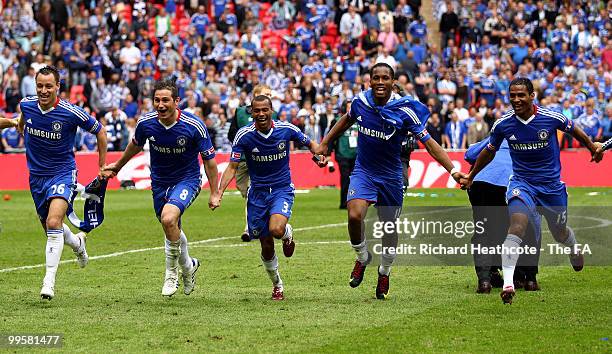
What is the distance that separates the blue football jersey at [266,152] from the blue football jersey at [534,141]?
2.16 metres

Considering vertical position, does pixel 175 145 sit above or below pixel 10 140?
above

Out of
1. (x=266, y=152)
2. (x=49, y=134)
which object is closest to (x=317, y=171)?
(x=266, y=152)

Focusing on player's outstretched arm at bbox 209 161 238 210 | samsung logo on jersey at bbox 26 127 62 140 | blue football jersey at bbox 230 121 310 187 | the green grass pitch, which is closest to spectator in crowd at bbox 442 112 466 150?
the green grass pitch

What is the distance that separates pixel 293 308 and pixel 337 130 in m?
2.13

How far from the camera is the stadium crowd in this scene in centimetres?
3372

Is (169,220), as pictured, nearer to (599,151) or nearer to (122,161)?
(122,161)

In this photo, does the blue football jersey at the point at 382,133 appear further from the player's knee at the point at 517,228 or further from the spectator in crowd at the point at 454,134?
the spectator in crowd at the point at 454,134

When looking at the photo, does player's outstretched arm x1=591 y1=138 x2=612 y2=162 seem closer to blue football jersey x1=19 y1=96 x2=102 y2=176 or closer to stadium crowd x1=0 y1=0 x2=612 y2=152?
blue football jersey x1=19 y1=96 x2=102 y2=176

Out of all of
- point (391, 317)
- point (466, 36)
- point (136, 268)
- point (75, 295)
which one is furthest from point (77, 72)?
point (391, 317)

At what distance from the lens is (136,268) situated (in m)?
15.7

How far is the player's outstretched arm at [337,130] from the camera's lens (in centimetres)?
1305

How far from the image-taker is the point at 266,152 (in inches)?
513

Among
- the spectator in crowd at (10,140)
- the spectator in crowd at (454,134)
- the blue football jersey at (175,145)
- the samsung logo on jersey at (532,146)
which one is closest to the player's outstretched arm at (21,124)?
the blue football jersey at (175,145)

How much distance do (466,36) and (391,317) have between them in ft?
89.3
